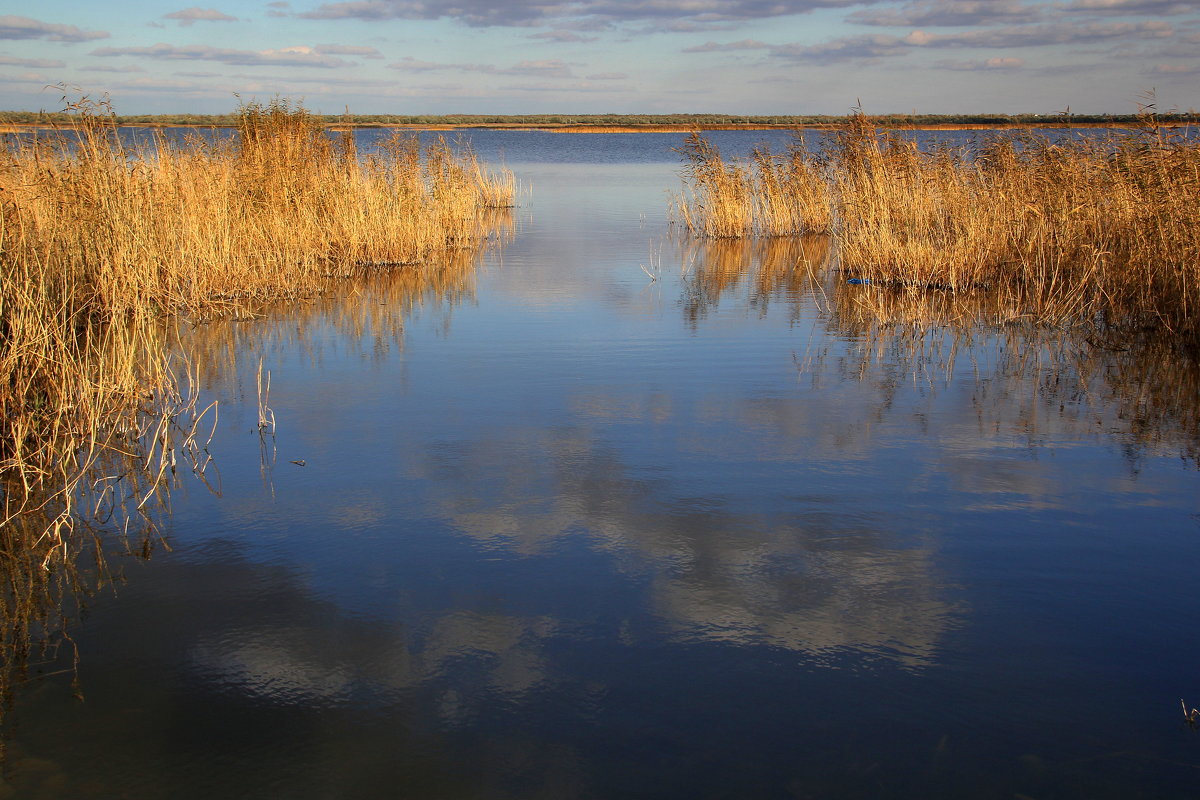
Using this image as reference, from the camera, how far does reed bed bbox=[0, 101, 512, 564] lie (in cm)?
508

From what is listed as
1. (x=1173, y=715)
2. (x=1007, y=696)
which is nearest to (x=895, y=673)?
(x=1007, y=696)

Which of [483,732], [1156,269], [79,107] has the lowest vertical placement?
[483,732]

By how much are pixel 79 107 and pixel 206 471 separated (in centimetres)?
427

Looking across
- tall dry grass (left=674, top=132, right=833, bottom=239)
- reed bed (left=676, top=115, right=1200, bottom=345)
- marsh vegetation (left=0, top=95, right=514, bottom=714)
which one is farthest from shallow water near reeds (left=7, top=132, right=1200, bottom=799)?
tall dry grass (left=674, top=132, right=833, bottom=239)

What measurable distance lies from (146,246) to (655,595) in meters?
6.28

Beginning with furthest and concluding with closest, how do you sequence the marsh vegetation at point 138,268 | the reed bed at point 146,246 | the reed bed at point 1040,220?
the reed bed at point 1040,220 → the reed bed at point 146,246 → the marsh vegetation at point 138,268

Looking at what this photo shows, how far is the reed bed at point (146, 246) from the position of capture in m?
5.08

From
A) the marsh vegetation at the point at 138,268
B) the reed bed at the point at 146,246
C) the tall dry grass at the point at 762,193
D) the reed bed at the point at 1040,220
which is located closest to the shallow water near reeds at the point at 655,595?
the marsh vegetation at the point at 138,268

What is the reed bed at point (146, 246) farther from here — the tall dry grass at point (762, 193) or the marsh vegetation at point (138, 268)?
the tall dry grass at point (762, 193)

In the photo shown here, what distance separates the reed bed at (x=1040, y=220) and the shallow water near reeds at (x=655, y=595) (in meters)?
1.58

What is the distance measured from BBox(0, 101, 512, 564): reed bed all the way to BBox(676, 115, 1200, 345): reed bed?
5988 millimetres

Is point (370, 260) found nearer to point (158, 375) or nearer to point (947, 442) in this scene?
point (158, 375)

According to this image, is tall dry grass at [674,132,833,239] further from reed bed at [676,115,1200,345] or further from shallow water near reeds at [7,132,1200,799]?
shallow water near reeds at [7,132,1200,799]

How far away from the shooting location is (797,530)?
424 centimetres
